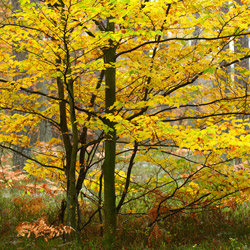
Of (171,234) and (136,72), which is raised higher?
(136,72)

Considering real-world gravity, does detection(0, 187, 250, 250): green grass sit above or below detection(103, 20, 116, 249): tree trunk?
below

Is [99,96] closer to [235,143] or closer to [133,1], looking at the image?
[133,1]

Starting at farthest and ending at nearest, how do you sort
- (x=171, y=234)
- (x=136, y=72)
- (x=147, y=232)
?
(x=171, y=234), (x=147, y=232), (x=136, y=72)

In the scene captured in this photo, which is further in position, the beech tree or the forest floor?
the forest floor

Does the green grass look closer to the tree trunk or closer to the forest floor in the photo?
the forest floor

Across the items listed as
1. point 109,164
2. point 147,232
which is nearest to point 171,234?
point 147,232

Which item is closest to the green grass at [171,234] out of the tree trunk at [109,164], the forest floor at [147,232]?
the forest floor at [147,232]

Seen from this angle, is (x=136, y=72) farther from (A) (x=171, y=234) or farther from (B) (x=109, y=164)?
(A) (x=171, y=234)

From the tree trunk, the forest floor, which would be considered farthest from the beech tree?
the forest floor

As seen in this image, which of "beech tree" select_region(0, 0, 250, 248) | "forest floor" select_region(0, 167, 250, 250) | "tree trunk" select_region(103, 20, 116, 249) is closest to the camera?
"beech tree" select_region(0, 0, 250, 248)

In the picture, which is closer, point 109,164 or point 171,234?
point 109,164

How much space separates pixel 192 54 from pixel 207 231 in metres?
3.57

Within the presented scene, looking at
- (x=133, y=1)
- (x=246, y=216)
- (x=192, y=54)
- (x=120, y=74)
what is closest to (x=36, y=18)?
(x=133, y=1)

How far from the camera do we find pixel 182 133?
146 inches
